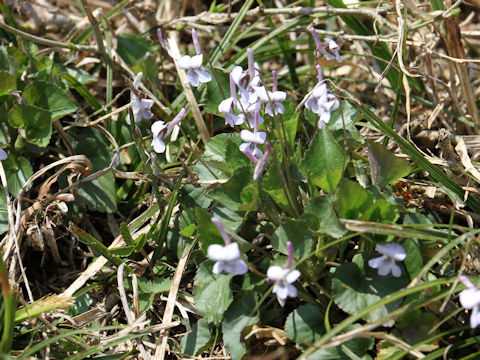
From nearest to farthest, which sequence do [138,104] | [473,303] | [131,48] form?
1. [473,303]
2. [138,104]
3. [131,48]

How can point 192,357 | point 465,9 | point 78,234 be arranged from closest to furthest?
1. point 192,357
2. point 78,234
3. point 465,9

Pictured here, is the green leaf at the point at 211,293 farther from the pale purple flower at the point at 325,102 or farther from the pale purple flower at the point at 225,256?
the pale purple flower at the point at 325,102

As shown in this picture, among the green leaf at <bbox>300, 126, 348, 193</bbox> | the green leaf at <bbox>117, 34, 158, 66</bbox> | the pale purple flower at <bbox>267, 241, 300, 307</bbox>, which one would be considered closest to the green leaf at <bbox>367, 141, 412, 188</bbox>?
the green leaf at <bbox>300, 126, 348, 193</bbox>

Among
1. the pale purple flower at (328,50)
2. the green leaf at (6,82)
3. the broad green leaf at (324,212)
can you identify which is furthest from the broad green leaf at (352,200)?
the green leaf at (6,82)

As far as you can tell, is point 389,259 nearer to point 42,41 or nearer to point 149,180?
point 149,180

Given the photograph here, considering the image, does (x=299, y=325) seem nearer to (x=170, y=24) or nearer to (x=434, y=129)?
(x=434, y=129)

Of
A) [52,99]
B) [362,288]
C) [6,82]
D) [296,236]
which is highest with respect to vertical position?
[6,82]

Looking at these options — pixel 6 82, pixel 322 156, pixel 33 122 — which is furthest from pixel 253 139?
pixel 6 82

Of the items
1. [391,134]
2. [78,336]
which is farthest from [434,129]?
[78,336]
